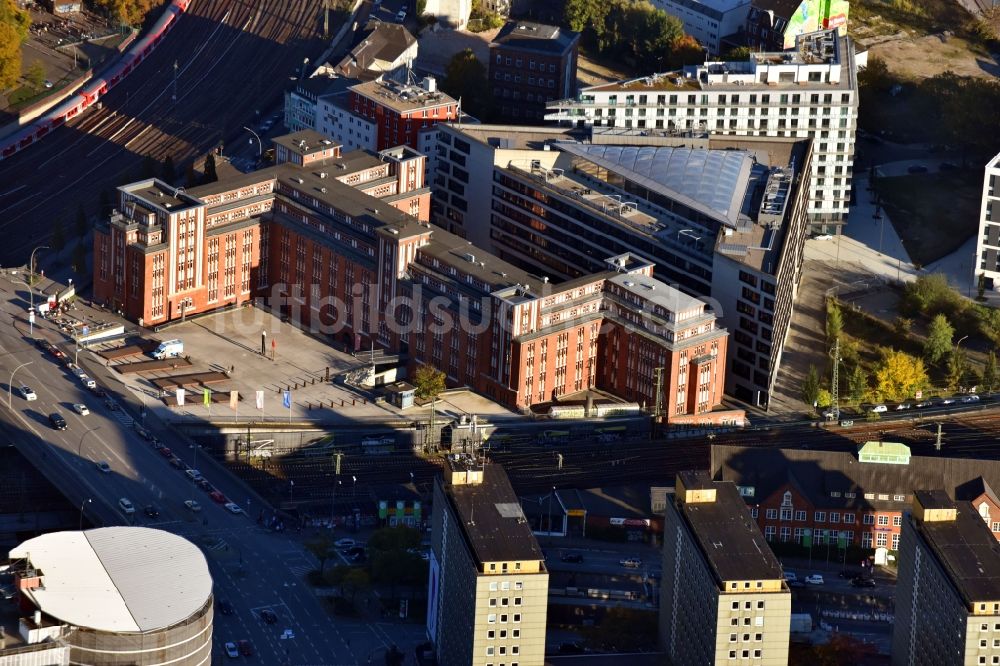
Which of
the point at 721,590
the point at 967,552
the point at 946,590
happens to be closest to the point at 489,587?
the point at 721,590

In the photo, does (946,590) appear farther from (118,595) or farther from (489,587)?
(118,595)

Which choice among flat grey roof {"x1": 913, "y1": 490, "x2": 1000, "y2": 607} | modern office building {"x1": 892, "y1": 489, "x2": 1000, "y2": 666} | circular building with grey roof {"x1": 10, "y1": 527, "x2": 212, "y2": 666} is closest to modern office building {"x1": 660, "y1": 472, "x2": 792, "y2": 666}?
modern office building {"x1": 892, "y1": 489, "x2": 1000, "y2": 666}

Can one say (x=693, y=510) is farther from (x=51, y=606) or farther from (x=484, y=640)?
(x=51, y=606)

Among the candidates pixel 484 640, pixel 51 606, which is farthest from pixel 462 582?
pixel 51 606

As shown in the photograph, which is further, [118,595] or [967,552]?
[967,552]

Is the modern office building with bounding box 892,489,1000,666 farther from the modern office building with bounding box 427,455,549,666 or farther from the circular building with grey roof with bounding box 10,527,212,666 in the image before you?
the circular building with grey roof with bounding box 10,527,212,666

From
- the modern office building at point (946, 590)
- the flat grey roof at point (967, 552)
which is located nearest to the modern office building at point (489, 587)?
the modern office building at point (946, 590)

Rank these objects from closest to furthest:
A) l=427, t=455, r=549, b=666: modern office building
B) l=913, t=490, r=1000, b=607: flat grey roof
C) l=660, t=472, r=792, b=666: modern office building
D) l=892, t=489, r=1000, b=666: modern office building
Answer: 1. l=892, t=489, r=1000, b=666: modern office building
2. l=660, t=472, r=792, b=666: modern office building
3. l=427, t=455, r=549, b=666: modern office building
4. l=913, t=490, r=1000, b=607: flat grey roof

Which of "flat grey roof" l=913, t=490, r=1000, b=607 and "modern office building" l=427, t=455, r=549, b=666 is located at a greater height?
"flat grey roof" l=913, t=490, r=1000, b=607
